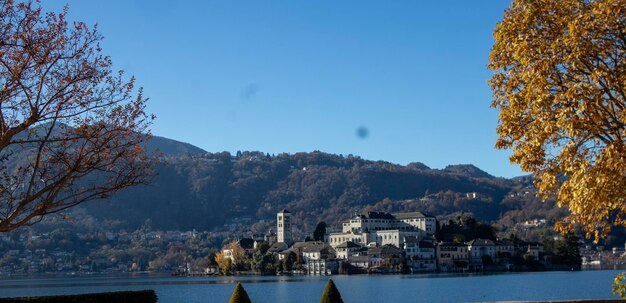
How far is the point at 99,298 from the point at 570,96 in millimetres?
19912

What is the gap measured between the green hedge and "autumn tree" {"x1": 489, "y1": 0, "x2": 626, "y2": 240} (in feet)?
56.0

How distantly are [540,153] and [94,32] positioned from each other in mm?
11703

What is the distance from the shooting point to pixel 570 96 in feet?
49.1

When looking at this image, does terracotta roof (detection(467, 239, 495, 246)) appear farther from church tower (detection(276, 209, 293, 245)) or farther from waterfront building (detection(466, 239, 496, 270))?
church tower (detection(276, 209, 293, 245))

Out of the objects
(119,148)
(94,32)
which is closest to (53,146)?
(119,148)

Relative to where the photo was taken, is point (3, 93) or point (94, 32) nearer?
point (3, 93)

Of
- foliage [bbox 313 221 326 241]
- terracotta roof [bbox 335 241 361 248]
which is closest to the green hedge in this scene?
terracotta roof [bbox 335 241 361 248]

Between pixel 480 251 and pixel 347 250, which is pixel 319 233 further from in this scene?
pixel 480 251

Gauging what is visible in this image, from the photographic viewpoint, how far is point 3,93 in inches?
719

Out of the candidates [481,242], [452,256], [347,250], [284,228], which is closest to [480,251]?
[481,242]

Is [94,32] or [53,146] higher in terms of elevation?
[94,32]

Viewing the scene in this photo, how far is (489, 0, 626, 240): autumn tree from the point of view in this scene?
1539 centimetres

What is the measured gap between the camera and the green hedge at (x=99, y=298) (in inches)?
1037

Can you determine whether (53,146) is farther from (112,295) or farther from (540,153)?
(540,153)
